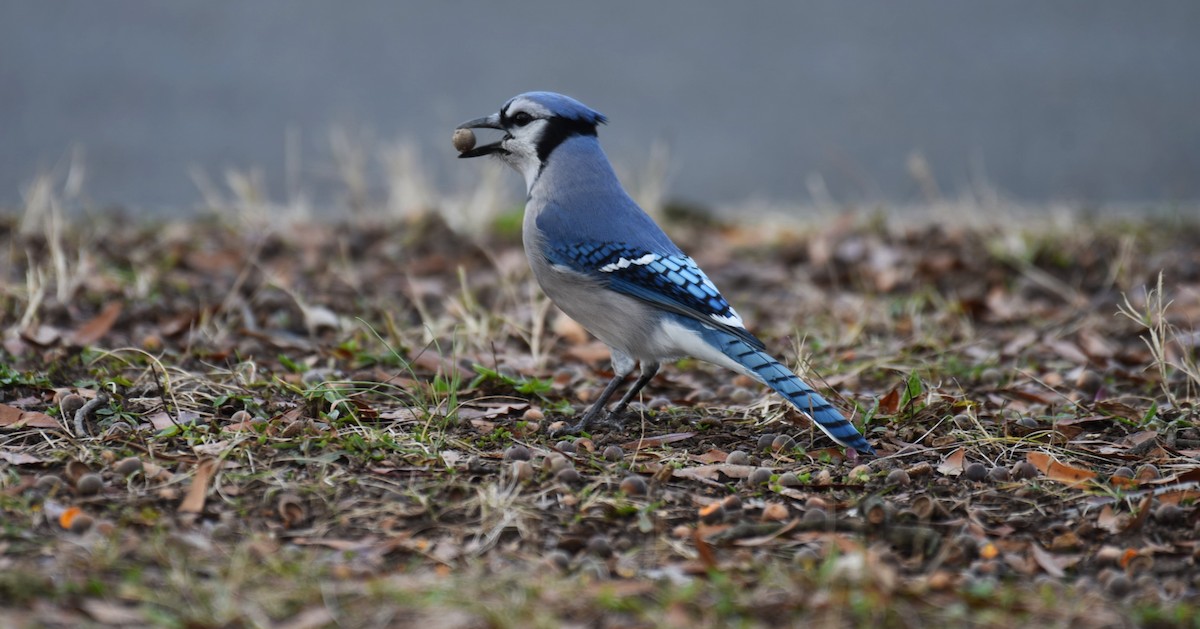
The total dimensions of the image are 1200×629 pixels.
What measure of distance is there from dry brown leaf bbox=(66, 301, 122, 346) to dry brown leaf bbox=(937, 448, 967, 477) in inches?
110

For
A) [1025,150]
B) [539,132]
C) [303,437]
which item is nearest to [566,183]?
[539,132]

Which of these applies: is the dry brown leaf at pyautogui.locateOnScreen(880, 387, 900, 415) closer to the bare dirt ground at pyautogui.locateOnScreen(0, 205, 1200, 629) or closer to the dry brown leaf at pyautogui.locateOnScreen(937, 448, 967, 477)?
the bare dirt ground at pyautogui.locateOnScreen(0, 205, 1200, 629)

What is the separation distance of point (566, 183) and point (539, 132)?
0.20 m

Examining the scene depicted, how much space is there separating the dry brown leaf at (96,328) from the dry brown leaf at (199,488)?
1489mm

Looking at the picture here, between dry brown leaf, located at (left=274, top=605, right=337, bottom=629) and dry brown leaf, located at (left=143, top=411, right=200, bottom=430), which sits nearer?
dry brown leaf, located at (left=274, top=605, right=337, bottom=629)

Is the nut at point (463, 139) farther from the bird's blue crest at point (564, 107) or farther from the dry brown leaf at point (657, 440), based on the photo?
the dry brown leaf at point (657, 440)

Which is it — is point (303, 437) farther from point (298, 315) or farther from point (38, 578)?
point (298, 315)

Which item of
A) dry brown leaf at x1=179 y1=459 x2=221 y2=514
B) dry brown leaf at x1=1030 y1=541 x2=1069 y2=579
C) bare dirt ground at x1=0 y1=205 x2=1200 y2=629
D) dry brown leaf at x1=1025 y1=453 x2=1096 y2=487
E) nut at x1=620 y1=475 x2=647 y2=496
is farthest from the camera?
dry brown leaf at x1=1025 y1=453 x2=1096 y2=487

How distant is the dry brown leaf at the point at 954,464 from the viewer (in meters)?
3.30

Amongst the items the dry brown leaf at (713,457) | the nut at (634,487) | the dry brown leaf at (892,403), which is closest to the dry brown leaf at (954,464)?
the dry brown leaf at (892,403)

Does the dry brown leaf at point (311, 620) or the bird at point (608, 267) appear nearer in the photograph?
the dry brown leaf at point (311, 620)

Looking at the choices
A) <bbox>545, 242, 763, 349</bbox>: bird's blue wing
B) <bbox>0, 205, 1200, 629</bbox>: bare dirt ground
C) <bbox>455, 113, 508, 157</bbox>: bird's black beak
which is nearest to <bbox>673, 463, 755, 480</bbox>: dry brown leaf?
<bbox>0, 205, 1200, 629</bbox>: bare dirt ground

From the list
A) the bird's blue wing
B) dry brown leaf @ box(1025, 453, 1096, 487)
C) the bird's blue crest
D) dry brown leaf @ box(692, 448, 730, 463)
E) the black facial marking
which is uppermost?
the bird's blue crest

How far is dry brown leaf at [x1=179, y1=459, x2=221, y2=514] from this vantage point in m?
2.85
